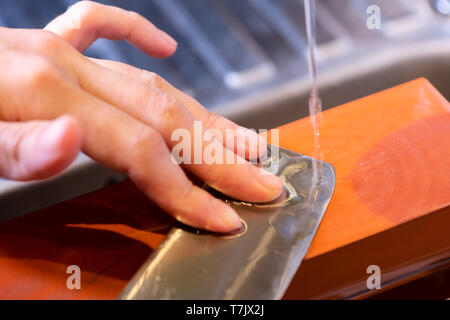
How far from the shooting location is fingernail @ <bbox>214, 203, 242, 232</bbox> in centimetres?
47

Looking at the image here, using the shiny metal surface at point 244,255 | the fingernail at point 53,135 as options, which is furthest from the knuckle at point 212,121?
the fingernail at point 53,135

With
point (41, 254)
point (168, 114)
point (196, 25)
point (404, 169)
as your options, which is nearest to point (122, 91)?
point (168, 114)

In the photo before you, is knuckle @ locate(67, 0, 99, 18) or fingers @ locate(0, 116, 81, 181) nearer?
fingers @ locate(0, 116, 81, 181)

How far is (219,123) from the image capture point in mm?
577

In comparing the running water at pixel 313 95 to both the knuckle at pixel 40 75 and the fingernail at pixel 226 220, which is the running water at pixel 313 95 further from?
the knuckle at pixel 40 75

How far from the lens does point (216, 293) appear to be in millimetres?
421

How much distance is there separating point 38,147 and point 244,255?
19 centimetres

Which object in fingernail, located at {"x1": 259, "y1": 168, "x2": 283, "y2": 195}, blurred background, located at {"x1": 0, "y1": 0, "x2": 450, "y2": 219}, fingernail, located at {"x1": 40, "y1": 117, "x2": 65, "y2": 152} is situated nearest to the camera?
fingernail, located at {"x1": 40, "y1": 117, "x2": 65, "y2": 152}

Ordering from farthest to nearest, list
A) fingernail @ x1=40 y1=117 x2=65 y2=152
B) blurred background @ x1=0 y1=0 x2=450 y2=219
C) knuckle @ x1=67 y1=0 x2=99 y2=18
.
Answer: blurred background @ x1=0 y1=0 x2=450 y2=219 < knuckle @ x1=67 y1=0 x2=99 y2=18 < fingernail @ x1=40 y1=117 x2=65 y2=152

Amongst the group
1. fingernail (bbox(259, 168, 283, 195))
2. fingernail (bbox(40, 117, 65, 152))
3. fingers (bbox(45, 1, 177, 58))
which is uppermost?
fingers (bbox(45, 1, 177, 58))

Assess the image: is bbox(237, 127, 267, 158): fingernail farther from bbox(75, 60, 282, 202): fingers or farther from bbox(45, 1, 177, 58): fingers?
bbox(45, 1, 177, 58): fingers

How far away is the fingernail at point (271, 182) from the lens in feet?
1.62

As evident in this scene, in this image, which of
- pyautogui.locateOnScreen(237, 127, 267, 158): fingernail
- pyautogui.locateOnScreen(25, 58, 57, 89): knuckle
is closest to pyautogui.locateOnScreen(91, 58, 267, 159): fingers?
pyautogui.locateOnScreen(237, 127, 267, 158): fingernail

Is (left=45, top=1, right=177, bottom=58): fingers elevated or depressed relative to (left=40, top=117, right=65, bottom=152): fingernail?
elevated
